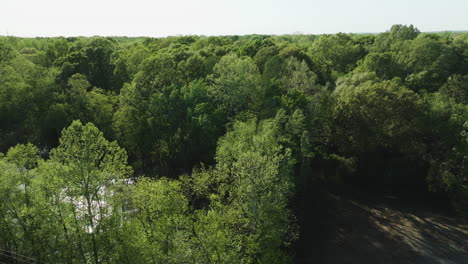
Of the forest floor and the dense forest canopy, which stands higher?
the dense forest canopy

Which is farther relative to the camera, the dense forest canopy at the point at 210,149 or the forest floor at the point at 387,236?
the forest floor at the point at 387,236

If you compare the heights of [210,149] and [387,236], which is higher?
[210,149]

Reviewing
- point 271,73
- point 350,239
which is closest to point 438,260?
point 350,239

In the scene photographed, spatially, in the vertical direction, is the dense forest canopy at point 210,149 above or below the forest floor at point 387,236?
above

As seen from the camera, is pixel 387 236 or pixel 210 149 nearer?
pixel 387 236
